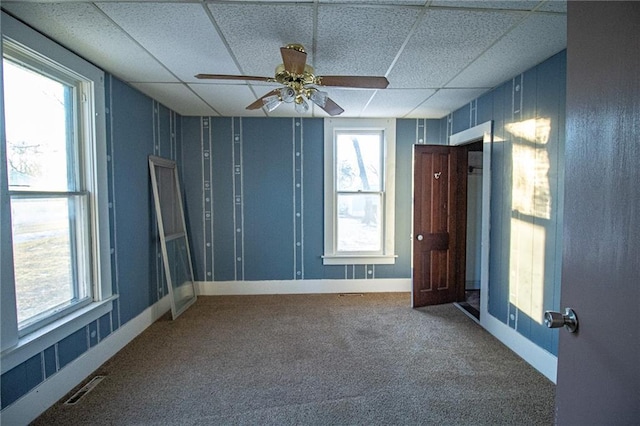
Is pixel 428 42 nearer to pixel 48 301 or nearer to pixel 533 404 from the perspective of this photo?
pixel 533 404

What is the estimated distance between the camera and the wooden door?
0.75 m

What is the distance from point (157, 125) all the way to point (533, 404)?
429 cm

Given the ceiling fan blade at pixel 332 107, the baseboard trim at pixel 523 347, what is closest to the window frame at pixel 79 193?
the ceiling fan blade at pixel 332 107

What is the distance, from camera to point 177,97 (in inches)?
134

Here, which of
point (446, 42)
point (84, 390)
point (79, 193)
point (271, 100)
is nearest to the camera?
point (446, 42)

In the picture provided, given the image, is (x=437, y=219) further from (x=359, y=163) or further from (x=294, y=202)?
(x=294, y=202)

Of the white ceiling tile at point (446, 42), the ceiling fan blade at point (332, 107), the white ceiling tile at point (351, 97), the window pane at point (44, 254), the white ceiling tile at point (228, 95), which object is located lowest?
the window pane at point (44, 254)

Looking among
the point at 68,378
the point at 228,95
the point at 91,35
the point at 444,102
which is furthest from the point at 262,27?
the point at 68,378

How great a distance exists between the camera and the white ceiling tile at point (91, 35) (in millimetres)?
1749

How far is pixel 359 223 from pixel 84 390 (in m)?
3.34

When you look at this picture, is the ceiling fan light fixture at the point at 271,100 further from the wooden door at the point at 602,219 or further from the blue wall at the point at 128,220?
the wooden door at the point at 602,219

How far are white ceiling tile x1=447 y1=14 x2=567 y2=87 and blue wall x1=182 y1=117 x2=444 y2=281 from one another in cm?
157

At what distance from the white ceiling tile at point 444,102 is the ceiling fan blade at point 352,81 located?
135 cm

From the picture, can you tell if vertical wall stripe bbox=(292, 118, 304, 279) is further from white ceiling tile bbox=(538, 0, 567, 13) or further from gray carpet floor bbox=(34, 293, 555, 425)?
white ceiling tile bbox=(538, 0, 567, 13)
